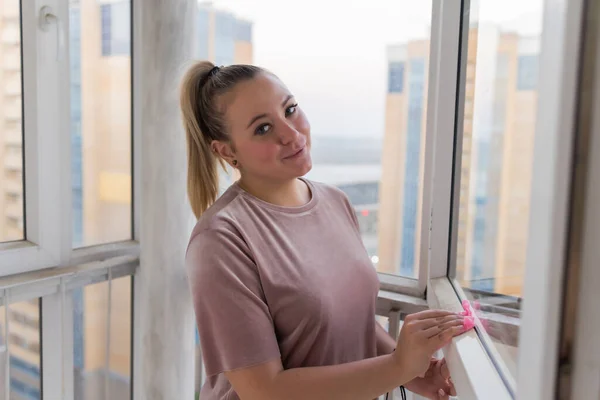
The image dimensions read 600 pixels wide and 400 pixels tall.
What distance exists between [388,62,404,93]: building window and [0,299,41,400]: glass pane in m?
1.21

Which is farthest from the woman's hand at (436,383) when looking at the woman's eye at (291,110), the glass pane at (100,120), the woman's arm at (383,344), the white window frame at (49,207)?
the glass pane at (100,120)

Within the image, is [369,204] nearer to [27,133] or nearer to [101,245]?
[101,245]

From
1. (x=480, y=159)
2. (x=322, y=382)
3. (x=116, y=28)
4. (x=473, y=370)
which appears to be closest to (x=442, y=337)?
(x=473, y=370)

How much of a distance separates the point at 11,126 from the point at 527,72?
1.42 meters

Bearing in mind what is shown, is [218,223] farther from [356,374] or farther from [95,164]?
[95,164]

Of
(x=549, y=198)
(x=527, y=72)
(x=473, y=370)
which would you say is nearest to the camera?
(x=549, y=198)

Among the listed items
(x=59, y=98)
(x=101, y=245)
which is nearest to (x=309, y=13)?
(x=59, y=98)

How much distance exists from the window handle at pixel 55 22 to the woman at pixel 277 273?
20.9 inches

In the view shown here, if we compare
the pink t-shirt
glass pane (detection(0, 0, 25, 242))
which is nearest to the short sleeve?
the pink t-shirt

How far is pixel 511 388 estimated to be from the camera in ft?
2.21

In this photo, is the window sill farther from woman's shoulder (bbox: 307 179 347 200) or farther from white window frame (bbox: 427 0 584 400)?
woman's shoulder (bbox: 307 179 347 200)

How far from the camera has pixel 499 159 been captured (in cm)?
81

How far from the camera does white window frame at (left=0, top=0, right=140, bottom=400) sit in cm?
150

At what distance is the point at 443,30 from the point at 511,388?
88 centimetres
